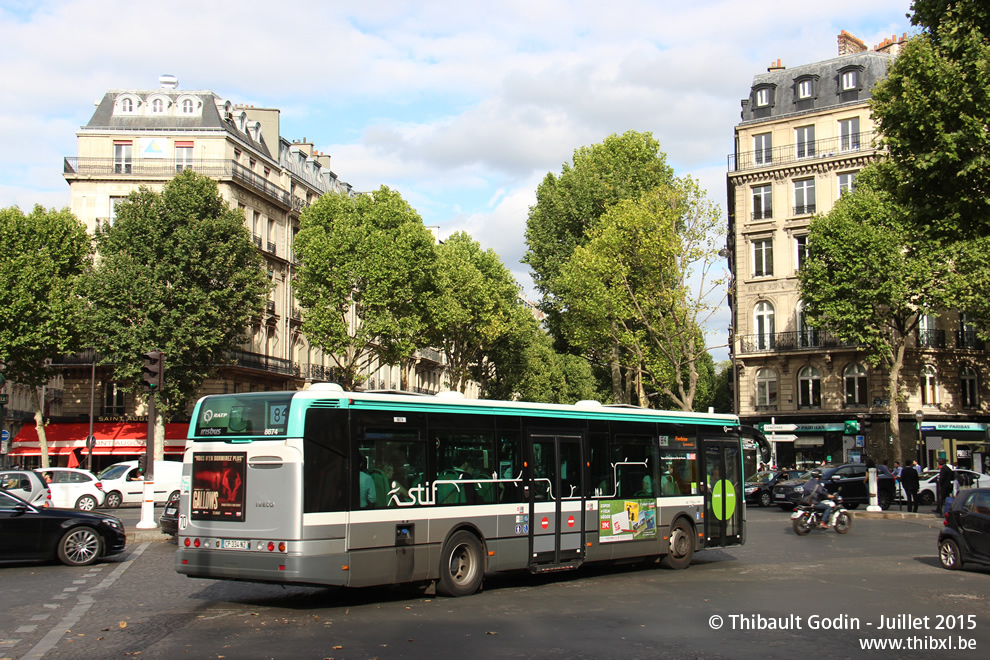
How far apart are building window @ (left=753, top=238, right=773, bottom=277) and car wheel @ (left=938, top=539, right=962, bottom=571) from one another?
128 feet

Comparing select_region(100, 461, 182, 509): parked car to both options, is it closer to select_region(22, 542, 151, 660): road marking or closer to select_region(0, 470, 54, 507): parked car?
select_region(0, 470, 54, 507): parked car

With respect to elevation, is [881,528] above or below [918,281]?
below

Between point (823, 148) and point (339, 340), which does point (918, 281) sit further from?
point (339, 340)

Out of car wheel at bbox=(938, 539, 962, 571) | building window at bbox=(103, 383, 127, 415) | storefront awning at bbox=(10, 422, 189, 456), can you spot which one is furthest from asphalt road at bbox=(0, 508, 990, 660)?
building window at bbox=(103, 383, 127, 415)

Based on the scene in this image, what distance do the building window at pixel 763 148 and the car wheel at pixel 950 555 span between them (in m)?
41.7

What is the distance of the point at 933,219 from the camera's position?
572 inches

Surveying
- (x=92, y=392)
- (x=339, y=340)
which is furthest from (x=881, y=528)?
(x=92, y=392)

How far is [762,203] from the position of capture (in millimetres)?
55062

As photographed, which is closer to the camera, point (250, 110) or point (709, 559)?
point (709, 559)

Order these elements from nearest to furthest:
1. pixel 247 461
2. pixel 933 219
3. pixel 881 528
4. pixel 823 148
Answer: pixel 247 461
pixel 933 219
pixel 881 528
pixel 823 148

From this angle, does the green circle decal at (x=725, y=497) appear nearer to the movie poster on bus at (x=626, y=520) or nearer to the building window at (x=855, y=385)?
the movie poster on bus at (x=626, y=520)

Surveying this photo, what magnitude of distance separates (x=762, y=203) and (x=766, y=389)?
415 inches

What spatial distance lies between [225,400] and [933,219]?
10.5 m

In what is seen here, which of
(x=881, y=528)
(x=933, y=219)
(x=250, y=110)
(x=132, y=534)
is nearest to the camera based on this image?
(x=933, y=219)
